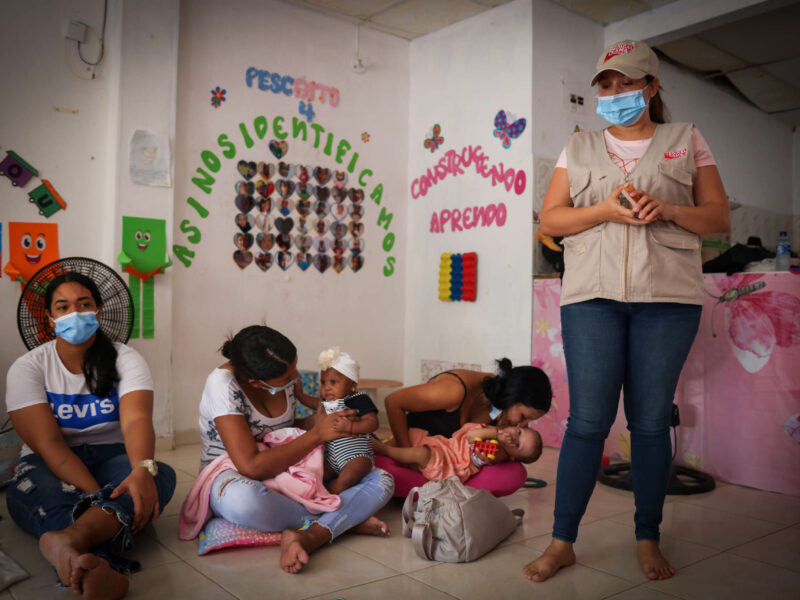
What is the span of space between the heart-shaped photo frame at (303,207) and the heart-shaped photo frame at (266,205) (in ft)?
0.53

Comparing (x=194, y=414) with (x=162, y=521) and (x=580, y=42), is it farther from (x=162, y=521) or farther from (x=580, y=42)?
(x=580, y=42)

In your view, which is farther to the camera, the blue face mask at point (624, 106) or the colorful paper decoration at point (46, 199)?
the colorful paper decoration at point (46, 199)

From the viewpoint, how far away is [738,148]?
550 cm

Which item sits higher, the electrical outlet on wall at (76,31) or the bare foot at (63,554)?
the electrical outlet on wall at (76,31)

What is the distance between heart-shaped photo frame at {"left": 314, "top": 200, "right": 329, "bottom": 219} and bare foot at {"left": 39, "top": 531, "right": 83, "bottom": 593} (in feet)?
9.20

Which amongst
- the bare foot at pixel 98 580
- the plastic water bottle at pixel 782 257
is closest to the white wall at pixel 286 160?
the bare foot at pixel 98 580

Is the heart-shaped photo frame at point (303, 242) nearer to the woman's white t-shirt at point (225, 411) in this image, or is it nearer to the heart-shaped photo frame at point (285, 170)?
the heart-shaped photo frame at point (285, 170)

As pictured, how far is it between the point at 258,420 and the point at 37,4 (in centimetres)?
255

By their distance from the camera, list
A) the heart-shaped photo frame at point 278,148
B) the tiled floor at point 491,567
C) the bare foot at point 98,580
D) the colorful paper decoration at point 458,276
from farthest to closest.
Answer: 1. the colorful paper decoration at point 458,276
2. the heart-shaped photo frame at point 278,148
3. the tiled floor at point 491,567
4. the bare foot at point 98,580

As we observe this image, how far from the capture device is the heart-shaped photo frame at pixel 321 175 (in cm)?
432

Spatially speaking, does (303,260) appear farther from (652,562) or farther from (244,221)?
(652,562)

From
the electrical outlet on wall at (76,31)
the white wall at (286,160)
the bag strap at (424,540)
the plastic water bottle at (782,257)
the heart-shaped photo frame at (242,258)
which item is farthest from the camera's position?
the heart-shaped photo frame at (242,258)

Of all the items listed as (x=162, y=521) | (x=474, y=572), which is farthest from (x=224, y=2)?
(x=474, y=572)

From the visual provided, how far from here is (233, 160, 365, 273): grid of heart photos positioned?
4.07 m
